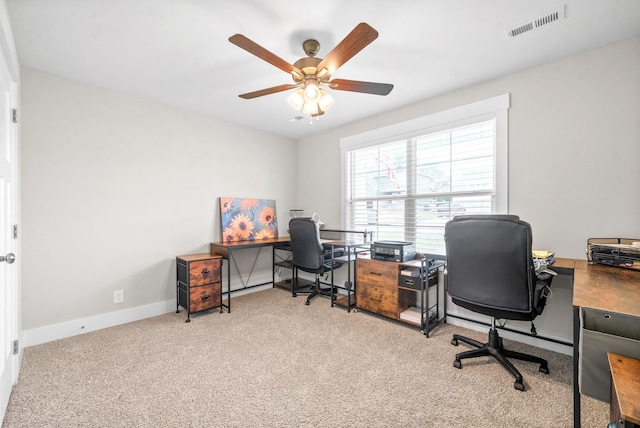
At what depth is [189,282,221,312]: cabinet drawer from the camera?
3000mm

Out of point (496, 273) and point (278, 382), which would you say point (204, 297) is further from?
point (496, 273)

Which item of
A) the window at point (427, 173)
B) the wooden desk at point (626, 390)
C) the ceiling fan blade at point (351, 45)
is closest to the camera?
the wooden desk at point (626, 390)

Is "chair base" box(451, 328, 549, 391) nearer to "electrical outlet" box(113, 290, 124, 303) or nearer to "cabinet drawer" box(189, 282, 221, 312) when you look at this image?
"cabinet drawer" box(189, 282, 221, 312)

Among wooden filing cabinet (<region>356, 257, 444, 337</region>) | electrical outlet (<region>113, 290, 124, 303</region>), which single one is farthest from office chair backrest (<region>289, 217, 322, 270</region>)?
electrical outlet (<region>113, 290, 124, 303</region>)

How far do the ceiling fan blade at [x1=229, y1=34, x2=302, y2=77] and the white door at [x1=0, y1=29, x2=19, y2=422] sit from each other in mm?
1483

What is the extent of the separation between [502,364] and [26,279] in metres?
3.90

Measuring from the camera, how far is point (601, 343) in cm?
112

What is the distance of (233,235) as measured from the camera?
3.87 m

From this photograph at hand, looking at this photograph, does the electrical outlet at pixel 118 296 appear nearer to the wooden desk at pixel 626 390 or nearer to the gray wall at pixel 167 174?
the gray wall at pixel 167 174

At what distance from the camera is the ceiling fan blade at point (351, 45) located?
4.89 feet

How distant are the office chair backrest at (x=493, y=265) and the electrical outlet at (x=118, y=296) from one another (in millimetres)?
3202

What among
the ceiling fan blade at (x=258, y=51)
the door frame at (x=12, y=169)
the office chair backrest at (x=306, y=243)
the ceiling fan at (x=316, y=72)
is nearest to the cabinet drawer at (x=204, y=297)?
the office chair backrest at (x=306, y=243)

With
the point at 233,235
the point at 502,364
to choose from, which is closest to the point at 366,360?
the point at 502,364

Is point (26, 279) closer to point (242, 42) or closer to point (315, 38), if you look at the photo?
point (242, 42)
